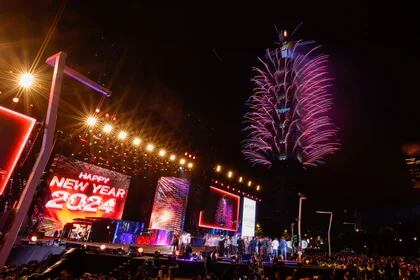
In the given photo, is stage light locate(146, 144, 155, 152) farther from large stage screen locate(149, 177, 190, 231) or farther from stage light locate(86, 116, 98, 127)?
stage light locate(86, 116, 98, 127)

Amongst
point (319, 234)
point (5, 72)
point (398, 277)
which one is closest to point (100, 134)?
point (5, 72)

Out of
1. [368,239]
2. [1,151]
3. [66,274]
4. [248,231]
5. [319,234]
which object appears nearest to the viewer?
[66,274]

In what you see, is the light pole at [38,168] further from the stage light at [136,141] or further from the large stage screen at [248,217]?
the large stage screen at [248,217]

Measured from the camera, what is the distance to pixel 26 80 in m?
13.7

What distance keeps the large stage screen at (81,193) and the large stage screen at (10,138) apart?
9.86 ft

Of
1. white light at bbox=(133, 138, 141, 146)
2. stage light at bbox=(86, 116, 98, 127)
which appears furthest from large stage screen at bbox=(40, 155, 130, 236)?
white light at bbox=(133, 138, 141, 146)

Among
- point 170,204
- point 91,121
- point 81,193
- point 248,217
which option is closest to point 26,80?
point 91,121

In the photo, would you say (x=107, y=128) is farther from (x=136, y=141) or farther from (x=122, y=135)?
(x=136, y=141)

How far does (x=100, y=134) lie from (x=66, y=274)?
52.3 ft

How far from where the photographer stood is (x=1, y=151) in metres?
13.5

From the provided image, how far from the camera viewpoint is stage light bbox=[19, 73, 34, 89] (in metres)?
13.5

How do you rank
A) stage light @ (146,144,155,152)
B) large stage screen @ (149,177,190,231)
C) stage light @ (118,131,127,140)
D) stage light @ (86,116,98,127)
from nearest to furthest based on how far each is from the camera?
1. stage light @ (86,116,98,127)
2. stage light @ (118,131,127,140)
3. stage light @ (146,144,155,152)
4. large stage screen @ (149,177,190,231)

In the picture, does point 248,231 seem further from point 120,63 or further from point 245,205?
point 120,63

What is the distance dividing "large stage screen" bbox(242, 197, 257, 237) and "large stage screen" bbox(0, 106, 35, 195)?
2625 cm
